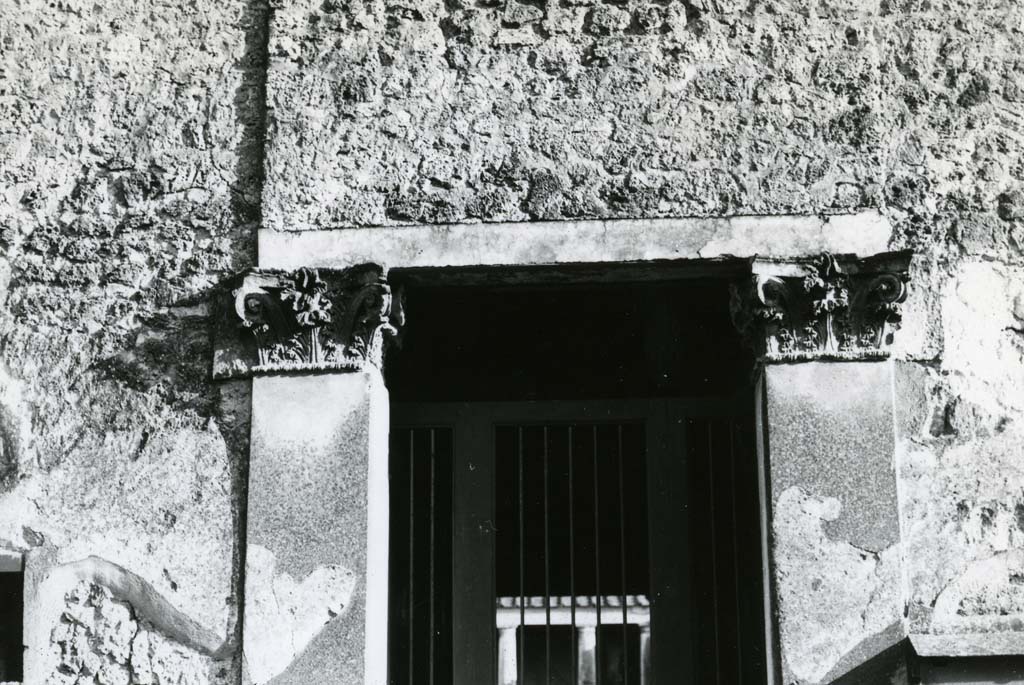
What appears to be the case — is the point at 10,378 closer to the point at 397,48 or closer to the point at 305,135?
the point at 305,135

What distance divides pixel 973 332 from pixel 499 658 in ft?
6.87

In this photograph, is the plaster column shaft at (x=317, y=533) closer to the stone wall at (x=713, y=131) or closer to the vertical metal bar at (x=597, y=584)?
the stone wall at (x=713, y=131)

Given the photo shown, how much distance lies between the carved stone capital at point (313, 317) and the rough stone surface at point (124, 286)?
0.19 m

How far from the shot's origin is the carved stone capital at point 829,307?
16.9 feet

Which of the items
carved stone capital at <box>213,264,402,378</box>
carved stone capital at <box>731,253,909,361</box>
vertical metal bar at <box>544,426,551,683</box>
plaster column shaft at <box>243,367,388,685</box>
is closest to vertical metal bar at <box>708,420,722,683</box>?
vertical metal bar at <box>544,426,551,683</box>

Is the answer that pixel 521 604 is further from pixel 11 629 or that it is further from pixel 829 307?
pixel 11 629

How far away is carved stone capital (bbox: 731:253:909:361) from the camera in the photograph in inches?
202

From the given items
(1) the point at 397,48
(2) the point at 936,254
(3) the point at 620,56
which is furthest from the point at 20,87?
(2) the point at 936,254

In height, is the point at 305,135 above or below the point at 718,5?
below

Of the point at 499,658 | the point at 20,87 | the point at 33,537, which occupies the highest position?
the point at 20,87

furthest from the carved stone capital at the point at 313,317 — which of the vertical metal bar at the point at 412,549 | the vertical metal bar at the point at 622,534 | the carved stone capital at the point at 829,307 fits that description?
the carved stone capital at the point at 829,307

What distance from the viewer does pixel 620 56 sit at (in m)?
5.56

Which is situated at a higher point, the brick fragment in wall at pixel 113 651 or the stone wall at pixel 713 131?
the stone wall at pixel 713 131

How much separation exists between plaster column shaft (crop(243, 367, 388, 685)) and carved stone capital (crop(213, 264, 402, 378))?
0.06m
